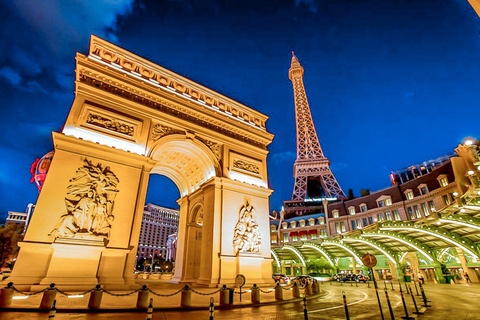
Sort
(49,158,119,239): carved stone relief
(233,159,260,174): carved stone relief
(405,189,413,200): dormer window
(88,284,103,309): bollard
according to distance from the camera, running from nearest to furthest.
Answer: (88,284,103,309): bollard, (49,158,119,239): carved stone relief, (233,159,260,174): carved stone relief, (405,189,413,200): dormer window

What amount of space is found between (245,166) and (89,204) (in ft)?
40.6

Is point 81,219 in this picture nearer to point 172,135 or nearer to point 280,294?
point 172,135

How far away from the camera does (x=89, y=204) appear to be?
13.1m

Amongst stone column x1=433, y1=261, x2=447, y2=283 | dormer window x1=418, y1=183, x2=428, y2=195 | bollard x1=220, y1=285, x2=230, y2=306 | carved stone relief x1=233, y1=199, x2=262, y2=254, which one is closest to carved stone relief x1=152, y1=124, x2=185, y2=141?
carved stone relief x1=233, y1=199, x2=262, y2=254

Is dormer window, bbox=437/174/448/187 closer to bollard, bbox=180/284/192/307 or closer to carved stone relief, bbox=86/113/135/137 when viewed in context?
bollard, bbox=180/284/192/307

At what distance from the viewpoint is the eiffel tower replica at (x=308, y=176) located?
62.9 metres

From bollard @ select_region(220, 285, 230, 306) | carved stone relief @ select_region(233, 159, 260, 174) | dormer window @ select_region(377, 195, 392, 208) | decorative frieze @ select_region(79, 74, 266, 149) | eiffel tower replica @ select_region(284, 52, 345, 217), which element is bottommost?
bollard @ select_region(220, 285, 230, 306)

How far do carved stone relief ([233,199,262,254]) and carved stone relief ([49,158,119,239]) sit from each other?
8703 mm

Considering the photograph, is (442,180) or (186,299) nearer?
(186,299)

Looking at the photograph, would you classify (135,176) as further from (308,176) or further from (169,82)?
(308,176)

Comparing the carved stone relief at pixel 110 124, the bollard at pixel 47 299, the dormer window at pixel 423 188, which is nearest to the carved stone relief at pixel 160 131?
the carved stone relief at pixel 110 124

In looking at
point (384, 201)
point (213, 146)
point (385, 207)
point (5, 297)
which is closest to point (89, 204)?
point (5, 297)

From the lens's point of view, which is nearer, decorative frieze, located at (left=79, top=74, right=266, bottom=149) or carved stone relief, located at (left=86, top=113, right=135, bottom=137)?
carved stone relief, located at (left=86, top=113, right=135, bottom=137)

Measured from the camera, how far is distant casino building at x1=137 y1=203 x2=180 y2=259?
119062 mm
